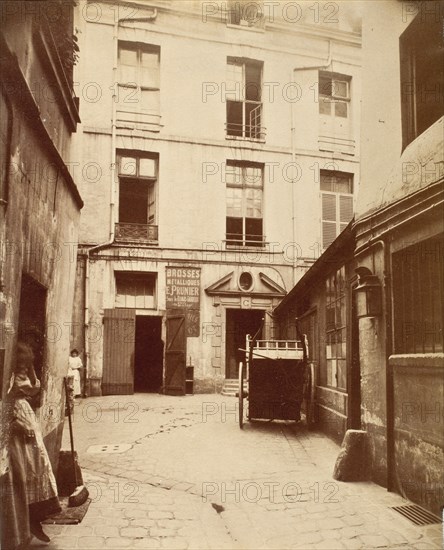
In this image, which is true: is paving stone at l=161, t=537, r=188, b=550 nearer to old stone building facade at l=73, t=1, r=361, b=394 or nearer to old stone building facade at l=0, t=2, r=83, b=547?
old stone building facade at l=0, t=2, r=83, b=547

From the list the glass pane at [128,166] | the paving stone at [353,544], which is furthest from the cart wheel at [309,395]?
the glass pane at [128,166]

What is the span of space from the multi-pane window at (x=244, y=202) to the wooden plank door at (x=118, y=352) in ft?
12.4

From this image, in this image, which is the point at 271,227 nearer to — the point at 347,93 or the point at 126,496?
the point at 347,93

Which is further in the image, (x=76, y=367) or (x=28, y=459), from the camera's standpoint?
(x=76, y=367)

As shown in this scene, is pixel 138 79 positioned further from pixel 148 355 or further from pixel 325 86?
pixel 148 355

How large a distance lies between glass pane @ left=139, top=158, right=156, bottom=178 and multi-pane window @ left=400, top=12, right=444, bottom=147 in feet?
32.7

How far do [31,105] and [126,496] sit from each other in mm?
3670

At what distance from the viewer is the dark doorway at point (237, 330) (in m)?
14.6

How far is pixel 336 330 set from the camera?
8023mm

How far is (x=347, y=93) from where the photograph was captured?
1557 cm

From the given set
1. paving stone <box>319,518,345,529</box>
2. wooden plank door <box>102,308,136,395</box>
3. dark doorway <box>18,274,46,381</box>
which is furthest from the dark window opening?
wooden plank door <box>102,308,136,395</box>

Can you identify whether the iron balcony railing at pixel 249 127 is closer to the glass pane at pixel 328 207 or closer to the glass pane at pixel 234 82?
the glass pane at pixel 234 82

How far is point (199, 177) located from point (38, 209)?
34.6 ft

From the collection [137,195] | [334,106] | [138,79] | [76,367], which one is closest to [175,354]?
[76,367]
